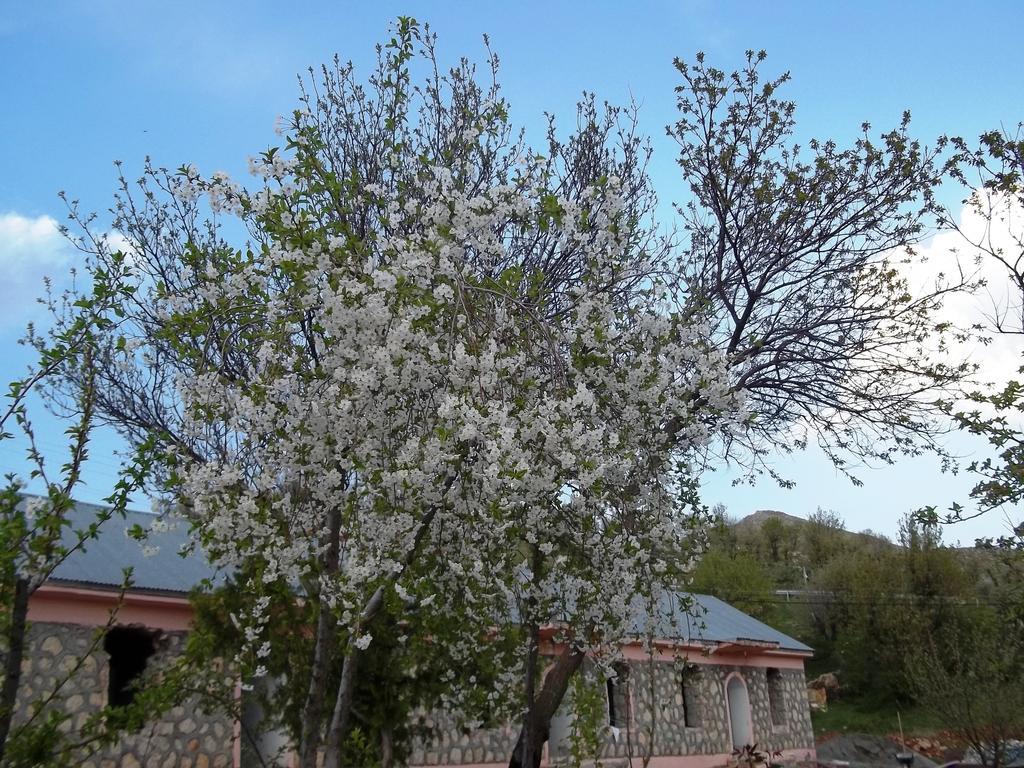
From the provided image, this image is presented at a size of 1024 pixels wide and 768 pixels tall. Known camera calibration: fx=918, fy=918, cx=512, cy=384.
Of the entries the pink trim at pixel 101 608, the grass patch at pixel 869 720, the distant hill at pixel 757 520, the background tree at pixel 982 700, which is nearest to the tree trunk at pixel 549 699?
the pink trim at pixel 101 608

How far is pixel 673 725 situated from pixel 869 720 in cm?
1319

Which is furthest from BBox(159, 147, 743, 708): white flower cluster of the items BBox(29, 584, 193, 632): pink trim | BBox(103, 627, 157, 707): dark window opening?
BBox(103, 627, 157, 707): dark window opening

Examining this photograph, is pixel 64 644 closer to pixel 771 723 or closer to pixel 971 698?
pixel 971 698

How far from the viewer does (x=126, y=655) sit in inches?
417

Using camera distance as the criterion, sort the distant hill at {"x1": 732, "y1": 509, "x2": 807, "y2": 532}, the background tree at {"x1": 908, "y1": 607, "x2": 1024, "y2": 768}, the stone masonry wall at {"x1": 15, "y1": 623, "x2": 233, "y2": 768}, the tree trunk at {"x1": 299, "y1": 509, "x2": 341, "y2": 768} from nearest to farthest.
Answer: the tree trunk at {"x1": 299, "y1": 509, "x2": 341, "y2": 768}
the stone masonry wall at {"x1": 15, "y1": 623, "x2": 233, "y2": 768}
the background tree at {"x1": 908, "y1": 607, "x2": 1024, "y2": 768}
the distant hill at {"x1": 732, "y1": 509, "x2": 807, "y2": 532}

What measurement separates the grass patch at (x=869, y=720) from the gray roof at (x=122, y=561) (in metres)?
21.7

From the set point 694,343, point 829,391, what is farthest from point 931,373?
Answer: point 694,343

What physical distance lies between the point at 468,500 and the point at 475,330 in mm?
1141

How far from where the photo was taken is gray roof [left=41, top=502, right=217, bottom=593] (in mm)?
9330

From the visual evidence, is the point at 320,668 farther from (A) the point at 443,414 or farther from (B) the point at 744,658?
(B) the point at 744,658

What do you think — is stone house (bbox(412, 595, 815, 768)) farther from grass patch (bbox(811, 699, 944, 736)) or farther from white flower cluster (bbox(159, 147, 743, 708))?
white flower cluster (bbox(159, 147, 743, 708))

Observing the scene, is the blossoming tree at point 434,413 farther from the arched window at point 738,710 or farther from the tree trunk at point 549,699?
the arched window at point 738,710

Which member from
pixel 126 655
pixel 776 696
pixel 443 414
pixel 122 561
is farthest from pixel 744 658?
pixel 443 414

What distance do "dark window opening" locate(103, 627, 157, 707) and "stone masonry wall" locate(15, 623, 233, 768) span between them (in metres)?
0.33
